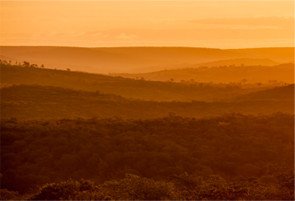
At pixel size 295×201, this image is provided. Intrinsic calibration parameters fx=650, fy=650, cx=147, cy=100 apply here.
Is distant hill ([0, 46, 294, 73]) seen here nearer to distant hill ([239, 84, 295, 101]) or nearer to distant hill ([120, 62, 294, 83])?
distant hill ([120, 62, 294, 83])

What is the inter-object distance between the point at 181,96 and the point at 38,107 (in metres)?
14.1

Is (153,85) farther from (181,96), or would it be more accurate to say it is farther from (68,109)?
(68,109)

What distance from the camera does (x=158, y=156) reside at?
22.9m

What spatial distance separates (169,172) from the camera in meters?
21.7

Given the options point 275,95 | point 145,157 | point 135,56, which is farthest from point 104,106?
point 135,56

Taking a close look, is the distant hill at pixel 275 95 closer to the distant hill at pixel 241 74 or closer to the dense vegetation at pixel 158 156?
the dense vegetation at pixel 158 156

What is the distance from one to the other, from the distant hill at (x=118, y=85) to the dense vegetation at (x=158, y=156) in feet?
58.4

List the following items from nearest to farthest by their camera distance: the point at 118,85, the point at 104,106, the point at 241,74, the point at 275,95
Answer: the point at 104,106
the point at 275,95
the point at 118,85
the point at 241,74

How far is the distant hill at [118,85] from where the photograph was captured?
4705 centimetres

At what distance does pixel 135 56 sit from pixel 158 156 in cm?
16780

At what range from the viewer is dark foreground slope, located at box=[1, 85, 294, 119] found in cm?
3425

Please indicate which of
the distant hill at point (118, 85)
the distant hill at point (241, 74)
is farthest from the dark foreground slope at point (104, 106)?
the distant hill at point (241, 74)

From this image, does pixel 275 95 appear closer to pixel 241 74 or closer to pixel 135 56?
pixel 241 74

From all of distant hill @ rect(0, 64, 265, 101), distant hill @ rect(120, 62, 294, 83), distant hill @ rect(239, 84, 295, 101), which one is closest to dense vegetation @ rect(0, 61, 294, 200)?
distant hill @ rect(239, 84, 295, 101)
